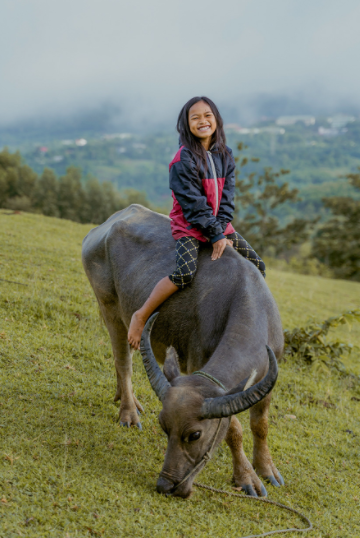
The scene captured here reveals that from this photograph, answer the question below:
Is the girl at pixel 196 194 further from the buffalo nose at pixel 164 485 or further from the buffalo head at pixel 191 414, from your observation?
the buffalo nose at pixel 164 485

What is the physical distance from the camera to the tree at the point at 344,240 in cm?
3766

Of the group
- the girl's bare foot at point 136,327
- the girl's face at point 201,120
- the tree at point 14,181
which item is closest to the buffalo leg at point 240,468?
the girl's bare foot at point 136,327

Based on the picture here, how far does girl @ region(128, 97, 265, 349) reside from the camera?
4285 mm

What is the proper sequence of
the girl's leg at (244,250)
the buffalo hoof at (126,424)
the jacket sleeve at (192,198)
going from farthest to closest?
the buffalo hoof at (126,424) → the girl's leg at (244,250) → the jacket sleeve at (192,198)

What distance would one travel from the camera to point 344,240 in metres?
39.4

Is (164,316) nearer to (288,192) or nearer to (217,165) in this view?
(217,165)

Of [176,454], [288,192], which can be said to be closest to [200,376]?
[176,454]

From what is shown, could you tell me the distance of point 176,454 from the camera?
10.9ft

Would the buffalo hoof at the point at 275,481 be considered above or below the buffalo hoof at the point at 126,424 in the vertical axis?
below

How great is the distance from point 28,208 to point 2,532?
155 feet

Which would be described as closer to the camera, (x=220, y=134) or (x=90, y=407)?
(x=220, y=134)

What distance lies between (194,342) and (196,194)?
56.9 inches

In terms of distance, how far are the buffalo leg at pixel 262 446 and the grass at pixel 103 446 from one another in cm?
13

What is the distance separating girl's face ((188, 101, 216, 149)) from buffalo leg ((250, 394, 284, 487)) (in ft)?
8.99
